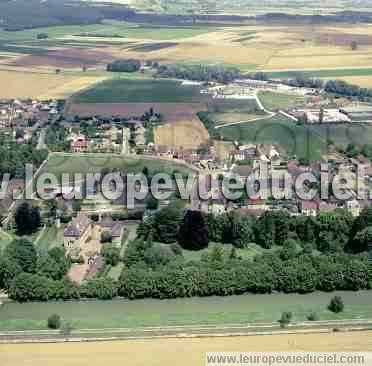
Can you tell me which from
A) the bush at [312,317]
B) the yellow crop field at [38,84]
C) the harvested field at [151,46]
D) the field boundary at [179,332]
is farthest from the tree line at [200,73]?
the field boundary at [179,332]

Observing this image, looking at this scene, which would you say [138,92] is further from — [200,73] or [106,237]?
[106,237]

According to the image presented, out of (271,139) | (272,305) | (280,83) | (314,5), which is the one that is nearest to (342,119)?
(271,139)

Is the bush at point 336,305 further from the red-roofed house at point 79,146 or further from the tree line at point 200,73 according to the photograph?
the tree line at point 200,73

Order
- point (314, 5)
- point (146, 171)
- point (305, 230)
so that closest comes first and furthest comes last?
point (305, 230) → point (146, 171) → point (314, 5)

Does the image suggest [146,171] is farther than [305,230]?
Yes

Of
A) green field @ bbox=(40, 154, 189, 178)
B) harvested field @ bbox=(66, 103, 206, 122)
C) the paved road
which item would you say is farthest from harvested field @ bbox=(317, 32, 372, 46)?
green field @ bbox=(40, 154, 189, 178)

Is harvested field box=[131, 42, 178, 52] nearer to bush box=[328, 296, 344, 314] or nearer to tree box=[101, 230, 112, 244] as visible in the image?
tree box=[101, 230, 112, 244]

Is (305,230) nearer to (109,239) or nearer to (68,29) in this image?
(109,239)
